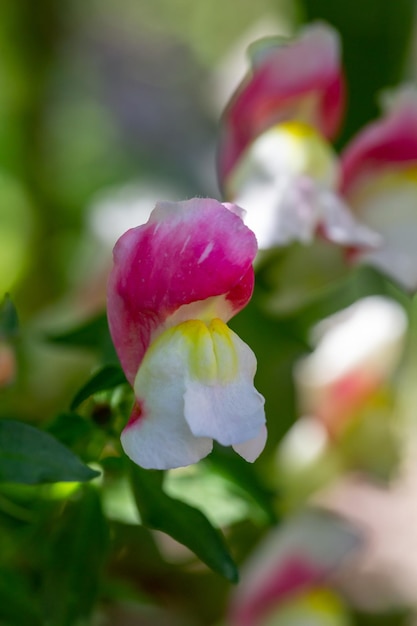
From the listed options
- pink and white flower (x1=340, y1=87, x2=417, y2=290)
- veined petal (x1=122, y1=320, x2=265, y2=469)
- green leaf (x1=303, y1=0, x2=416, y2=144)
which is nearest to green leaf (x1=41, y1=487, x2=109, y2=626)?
veined petal (x1=122, y1=320, x2=265, y2=469)

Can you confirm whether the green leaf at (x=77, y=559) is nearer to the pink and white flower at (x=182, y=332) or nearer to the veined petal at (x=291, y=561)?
the pink and white flower at (x=182, y=332)

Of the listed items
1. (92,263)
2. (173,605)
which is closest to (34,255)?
(92,263)

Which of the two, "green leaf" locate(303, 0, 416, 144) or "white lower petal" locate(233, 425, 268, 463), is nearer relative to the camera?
"white lower petal" locate(233, 425, 268, 463)

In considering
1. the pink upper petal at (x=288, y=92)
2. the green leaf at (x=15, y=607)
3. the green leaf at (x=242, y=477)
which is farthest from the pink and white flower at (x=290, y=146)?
the green leaf at (x=15, y=607)

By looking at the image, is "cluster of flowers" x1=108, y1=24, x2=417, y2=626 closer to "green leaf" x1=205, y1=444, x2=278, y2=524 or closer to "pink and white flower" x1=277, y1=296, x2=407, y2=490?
"pink and white flower" x1=277, y1=296, x2=407, y2=490

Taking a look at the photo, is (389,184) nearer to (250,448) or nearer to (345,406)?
(345,406)

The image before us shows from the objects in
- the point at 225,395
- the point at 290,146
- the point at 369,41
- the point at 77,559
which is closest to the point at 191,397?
the point at 225,395
